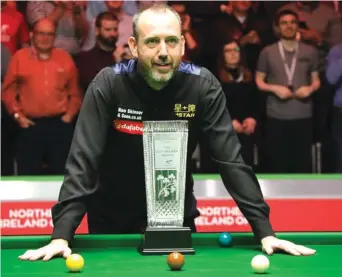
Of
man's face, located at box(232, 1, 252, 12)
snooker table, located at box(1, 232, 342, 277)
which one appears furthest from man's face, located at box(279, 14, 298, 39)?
snooker table, located at box(1, 232, 342, 277)

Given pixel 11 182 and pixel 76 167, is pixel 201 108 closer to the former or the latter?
pixel 76 167

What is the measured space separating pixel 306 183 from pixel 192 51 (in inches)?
73.6

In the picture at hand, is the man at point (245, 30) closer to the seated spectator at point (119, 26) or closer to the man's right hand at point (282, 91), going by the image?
the man's right hand at point (282, 91)

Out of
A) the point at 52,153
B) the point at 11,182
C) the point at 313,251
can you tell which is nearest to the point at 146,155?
the point at 313,251

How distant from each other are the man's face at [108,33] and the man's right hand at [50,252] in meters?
4.69

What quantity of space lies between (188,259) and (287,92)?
4826mm

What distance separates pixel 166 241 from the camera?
306 cm

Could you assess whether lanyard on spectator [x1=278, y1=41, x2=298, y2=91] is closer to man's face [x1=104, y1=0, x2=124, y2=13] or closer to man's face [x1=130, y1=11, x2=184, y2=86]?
man's face [x1=104, y1=0, x2=124, y2=13]

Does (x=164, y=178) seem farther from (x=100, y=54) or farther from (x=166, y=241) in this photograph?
(x=100, y=54)

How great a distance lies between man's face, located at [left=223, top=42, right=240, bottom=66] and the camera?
765cm

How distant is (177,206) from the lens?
3055 millimetres

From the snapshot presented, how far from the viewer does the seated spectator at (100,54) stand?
759 centimetres

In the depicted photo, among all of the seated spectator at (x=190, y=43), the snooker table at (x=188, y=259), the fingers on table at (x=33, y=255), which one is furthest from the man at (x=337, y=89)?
the fingers on table at (x=33, y=255)

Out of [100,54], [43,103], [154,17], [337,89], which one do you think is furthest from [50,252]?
[337,89]
